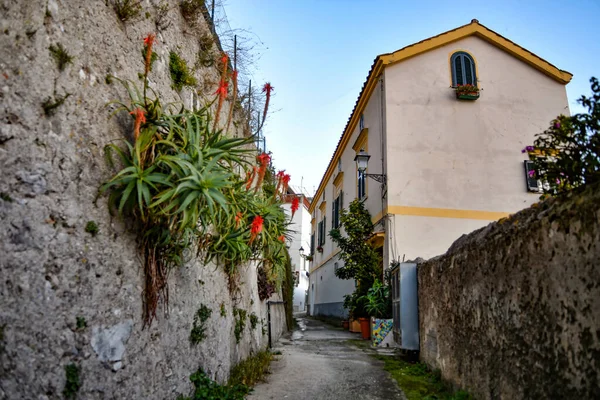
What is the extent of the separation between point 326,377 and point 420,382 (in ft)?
4.03

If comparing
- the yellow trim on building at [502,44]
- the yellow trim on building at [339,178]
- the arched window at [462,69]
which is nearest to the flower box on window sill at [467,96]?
the arched window at [462,69]

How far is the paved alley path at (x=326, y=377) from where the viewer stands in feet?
15.4

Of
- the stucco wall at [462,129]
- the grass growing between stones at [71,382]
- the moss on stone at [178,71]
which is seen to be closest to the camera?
the grass growing between stones at [71,382]

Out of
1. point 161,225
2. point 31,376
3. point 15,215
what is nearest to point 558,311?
point 161,225

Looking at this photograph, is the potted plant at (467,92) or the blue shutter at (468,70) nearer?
the potted plant at (467,92)

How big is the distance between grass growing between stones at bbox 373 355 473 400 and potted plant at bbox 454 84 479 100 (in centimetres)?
746

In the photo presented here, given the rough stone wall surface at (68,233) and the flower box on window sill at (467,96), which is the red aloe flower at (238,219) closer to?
the rough stone wall surface at (68,233)

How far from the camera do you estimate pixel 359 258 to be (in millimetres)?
11180

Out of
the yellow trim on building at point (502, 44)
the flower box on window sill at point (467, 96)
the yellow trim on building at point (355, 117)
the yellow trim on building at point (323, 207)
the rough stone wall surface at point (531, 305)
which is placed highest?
the yellow trim on building at point (502, 44)

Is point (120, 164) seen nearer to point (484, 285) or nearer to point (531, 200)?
point (484, 285)

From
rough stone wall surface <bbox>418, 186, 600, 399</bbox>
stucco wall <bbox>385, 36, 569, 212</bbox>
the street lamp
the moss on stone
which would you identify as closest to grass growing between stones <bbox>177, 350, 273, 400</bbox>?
rough stone wall surface <bbox>418, 186, 600, 399</bbox>

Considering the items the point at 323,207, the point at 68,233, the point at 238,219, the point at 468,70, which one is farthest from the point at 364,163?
the point at 323,207

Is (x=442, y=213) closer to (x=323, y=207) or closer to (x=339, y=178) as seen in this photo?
(x=339, y=178)

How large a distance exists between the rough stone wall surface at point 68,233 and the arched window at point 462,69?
9.85 meters
